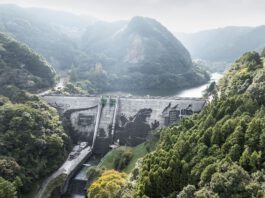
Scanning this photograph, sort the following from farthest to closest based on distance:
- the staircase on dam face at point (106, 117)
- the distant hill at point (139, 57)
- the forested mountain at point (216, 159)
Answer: the distant hill at point (139, 57) → the staircase on dam face at point (106, 117) → the forested mountain at point (216, 159)

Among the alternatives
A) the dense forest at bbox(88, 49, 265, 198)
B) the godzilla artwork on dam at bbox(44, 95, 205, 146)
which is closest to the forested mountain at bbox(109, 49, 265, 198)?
the dense forest at bbox(88, 49, 265, 198)

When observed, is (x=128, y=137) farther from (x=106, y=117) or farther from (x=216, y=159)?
(x=216, y=159)

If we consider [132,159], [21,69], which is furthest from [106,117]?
[21,69]

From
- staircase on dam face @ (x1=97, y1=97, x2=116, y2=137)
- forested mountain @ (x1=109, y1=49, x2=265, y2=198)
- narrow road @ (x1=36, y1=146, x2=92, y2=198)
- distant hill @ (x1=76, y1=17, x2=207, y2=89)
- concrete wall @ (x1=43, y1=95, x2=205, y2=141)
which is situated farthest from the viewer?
distant hill @ (x1=76, y1=17, x2=207, y2=89)

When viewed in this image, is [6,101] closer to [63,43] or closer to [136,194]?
[136,194]

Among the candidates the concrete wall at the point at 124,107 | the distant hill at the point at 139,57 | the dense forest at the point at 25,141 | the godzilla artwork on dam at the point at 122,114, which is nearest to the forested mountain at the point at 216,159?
the dense forest at the point at 25,141

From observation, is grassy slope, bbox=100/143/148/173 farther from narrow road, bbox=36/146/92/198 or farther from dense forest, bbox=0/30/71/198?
dense forest, bbox=0/30/71/198

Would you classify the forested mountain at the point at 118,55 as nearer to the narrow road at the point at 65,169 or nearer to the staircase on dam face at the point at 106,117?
the staircase on dam face at the point at 106,117
